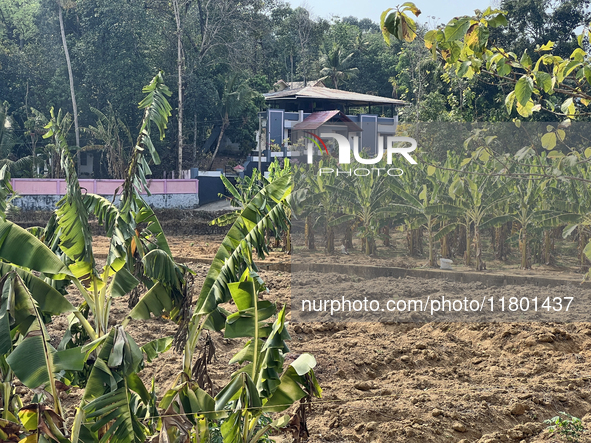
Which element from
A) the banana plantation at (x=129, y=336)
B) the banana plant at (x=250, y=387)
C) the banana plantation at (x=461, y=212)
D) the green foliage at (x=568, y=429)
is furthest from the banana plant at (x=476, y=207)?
the banana plant at (x=250, y=387)

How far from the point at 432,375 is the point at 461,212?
9.05ft

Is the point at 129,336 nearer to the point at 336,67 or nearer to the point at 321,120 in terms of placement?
Answer: the point at 321,120

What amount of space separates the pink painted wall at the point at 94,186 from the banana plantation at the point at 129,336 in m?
14.0

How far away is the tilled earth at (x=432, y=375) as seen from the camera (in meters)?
4.24

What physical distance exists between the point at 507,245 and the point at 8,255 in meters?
6.21

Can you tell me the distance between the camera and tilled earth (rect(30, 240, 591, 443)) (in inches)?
167

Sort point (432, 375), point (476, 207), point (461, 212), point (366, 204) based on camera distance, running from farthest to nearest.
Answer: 1. point (366, 204)
2. point (476, 207)
3. point (461, 212)
4. point (432, 375)

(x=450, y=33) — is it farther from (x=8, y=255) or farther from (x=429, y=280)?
(x=429, y=280)

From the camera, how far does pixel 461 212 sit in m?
7.54

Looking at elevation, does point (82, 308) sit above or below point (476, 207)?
below

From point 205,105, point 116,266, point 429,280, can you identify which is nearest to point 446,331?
point 429,280

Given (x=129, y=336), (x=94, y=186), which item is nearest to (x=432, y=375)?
(x=129, y=336)

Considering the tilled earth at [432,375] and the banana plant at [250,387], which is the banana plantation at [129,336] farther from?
the tilled earth at [432,375]

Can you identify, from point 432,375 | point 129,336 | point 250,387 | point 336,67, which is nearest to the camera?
point 250,387
